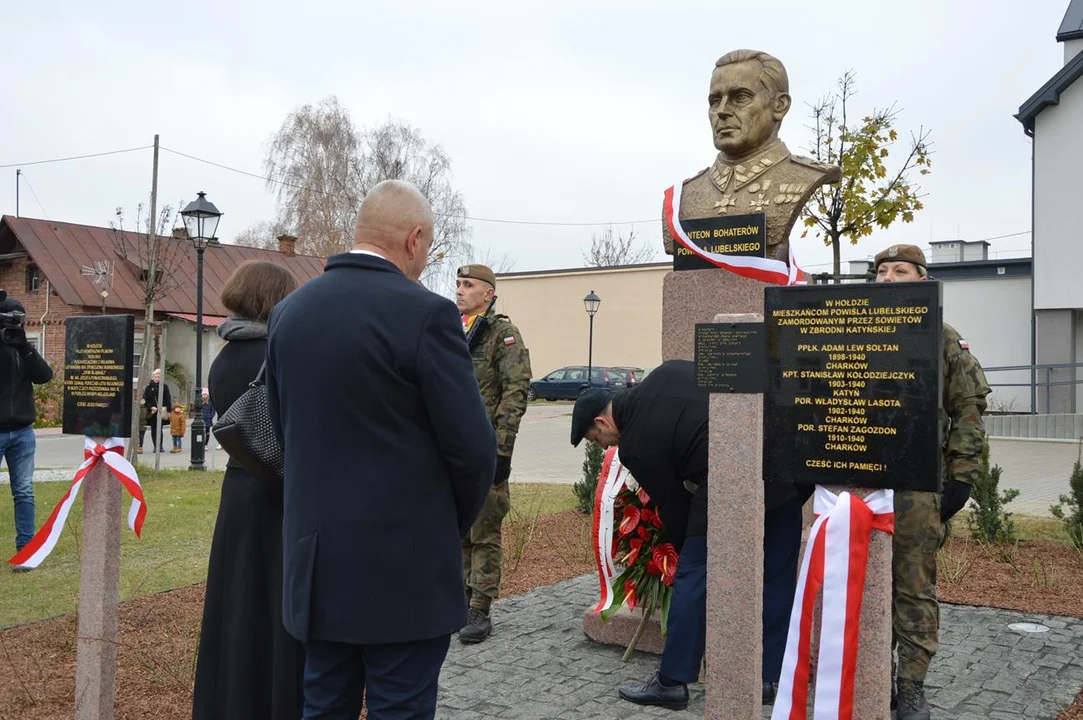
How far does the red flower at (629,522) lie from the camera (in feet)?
17.9

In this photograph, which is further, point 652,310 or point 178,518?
point 652,310

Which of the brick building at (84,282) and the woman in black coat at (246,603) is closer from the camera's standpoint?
the woman in black coat at (246,603)

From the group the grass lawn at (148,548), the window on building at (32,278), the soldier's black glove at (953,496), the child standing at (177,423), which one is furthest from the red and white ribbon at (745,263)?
the window on building at (32,278)

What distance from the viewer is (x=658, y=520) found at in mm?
5402

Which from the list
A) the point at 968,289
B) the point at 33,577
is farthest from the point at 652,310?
the point at 33,577

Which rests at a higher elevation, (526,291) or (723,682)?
(526,291)

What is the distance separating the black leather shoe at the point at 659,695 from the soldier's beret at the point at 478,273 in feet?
8.42

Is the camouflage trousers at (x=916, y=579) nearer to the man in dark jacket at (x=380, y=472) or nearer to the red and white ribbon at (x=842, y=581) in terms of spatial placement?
the red and white ribbon at (x=842, y=581)

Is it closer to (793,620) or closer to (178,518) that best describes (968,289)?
(178,518)

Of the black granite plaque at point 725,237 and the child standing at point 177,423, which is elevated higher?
the black granite plaque at point 725,237

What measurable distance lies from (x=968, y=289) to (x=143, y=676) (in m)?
23.3

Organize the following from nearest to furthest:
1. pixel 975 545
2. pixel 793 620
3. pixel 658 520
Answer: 1. pixel 793 620
2. pixel 658 520
3. pixel 975 545

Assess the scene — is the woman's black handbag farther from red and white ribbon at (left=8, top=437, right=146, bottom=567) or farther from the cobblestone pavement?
the cobblestone pavement

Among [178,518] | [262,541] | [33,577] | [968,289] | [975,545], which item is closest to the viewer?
[262,541]
